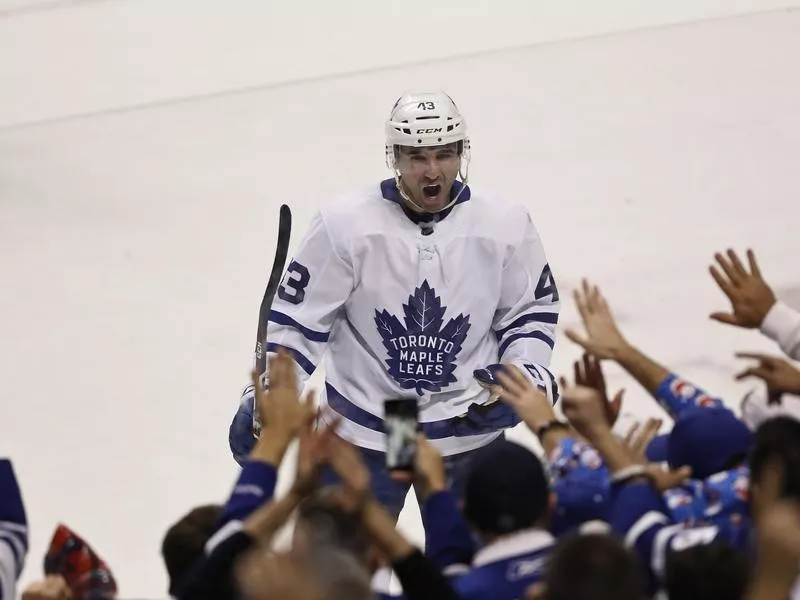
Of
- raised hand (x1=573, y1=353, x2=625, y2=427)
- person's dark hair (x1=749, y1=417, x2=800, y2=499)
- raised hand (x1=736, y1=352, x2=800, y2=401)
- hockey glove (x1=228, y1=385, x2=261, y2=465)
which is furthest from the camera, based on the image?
hockey glove (x1=228, y1=385, x2=261, y2=465)

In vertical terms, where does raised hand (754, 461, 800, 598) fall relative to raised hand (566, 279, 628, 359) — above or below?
below

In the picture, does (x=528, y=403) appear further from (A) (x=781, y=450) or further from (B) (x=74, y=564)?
(B) (x=74, y=564)

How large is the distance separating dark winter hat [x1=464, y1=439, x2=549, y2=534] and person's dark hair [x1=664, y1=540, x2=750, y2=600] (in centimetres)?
30

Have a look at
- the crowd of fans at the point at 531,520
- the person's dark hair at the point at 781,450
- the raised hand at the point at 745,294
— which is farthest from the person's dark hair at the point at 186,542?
the raised hand at the point at 745,294

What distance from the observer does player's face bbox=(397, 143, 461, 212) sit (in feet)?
11.7

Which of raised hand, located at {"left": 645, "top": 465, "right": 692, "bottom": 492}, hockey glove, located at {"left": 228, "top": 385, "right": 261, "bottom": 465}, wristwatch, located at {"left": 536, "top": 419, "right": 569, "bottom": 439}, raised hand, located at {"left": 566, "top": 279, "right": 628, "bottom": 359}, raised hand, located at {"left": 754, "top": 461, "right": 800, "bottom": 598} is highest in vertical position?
raised hand, located at {"left": 566, "top": 279, "right": 628, "bottom": 359}

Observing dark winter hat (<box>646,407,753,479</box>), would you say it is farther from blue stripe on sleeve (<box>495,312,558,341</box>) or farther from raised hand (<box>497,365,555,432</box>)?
blue stripe on sleeve (<box>495,312,558,341</box>)

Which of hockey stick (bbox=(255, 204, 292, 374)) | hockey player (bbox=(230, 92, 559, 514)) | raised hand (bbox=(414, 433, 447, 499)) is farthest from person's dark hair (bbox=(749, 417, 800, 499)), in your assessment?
hockey stick (bbox=(255, 204, 292, 374))

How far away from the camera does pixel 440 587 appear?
89.7 inches

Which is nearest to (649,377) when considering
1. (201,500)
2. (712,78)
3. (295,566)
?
(295,566)

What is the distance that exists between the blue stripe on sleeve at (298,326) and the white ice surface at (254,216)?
386mm

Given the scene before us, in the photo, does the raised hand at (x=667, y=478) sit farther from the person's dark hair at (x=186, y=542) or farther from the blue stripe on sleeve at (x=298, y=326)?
the blue stripe on sleeve at (x=298, y=326)

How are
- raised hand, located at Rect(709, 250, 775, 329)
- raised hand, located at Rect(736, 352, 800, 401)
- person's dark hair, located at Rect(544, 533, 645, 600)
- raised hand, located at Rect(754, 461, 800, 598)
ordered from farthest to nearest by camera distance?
raised hand, located at Rect(709, 250, 775, 329) → raised hand, located at Rect(736, 352, 800, 401) → person's dark hair, located at Rect(544, 533, 645, 600) → raised hand, located at Rect(754, 461, 800, 598)

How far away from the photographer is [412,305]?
3.58 meters
